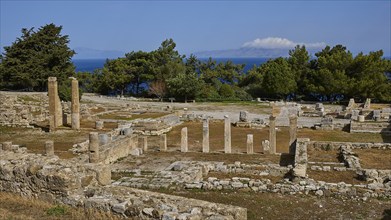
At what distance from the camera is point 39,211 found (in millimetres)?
8961

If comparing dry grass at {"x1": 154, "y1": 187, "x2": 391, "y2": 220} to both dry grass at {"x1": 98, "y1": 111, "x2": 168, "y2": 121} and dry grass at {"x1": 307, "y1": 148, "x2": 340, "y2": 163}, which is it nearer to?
dry grass at {"x1": 307, "y1": 148, "x2": 340, "y2": 163}

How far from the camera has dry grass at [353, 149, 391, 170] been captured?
1991cm

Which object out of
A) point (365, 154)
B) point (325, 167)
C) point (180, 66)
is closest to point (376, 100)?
point (180, 66)

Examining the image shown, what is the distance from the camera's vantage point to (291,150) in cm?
2312

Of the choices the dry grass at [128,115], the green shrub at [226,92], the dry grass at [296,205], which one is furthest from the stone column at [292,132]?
the green shrub at [226,92]

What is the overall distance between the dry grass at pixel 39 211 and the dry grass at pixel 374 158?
572 inches

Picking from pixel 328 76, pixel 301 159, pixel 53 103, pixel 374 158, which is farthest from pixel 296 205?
pixel 328 76

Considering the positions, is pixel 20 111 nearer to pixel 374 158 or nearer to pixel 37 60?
pixel 37 60

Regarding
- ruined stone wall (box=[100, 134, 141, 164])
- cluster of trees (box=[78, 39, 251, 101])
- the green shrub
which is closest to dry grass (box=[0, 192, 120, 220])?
ruined stone wall (box=[100, 134, 141, 164])

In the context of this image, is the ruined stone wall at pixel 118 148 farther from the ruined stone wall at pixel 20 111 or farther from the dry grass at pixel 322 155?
the ruined stone wall at pixel 20 111

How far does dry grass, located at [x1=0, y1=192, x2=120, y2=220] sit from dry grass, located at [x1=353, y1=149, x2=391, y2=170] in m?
14.5

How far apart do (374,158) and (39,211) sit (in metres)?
17.5

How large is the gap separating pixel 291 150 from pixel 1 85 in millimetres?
44713

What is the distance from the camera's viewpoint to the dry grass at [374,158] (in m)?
19.9
